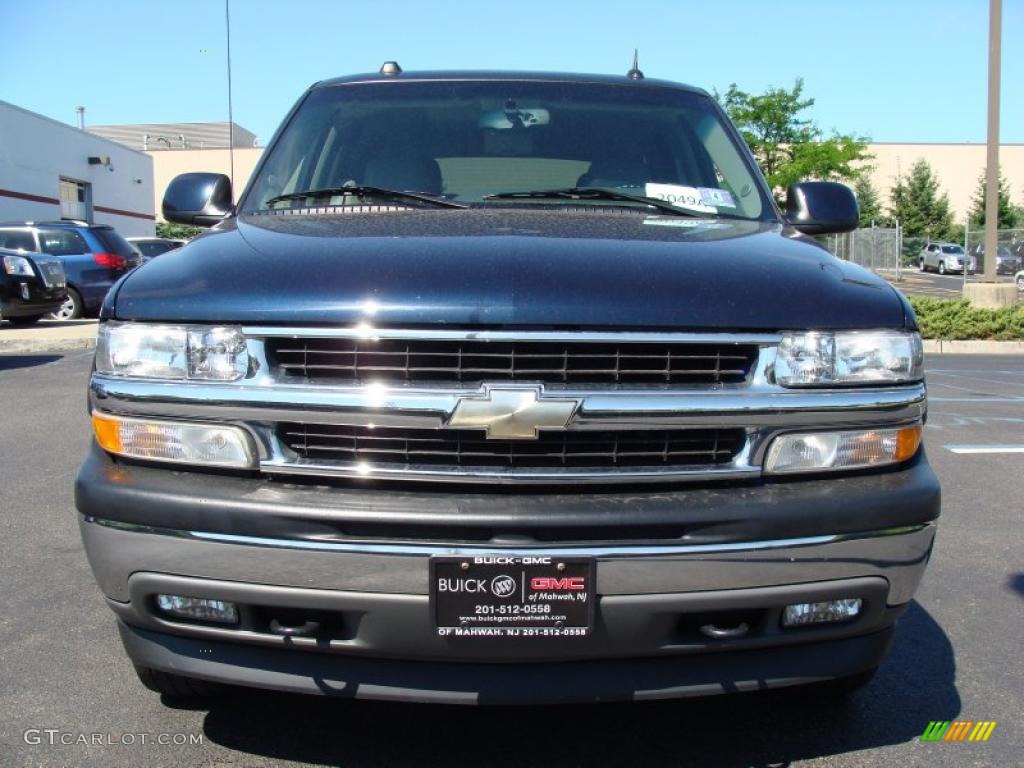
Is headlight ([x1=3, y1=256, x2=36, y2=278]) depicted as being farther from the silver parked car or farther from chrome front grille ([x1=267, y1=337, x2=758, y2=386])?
the silver parked car

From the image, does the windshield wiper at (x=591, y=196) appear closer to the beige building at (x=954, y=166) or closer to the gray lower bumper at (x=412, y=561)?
the gray lower bumper at (x=412, y=561)

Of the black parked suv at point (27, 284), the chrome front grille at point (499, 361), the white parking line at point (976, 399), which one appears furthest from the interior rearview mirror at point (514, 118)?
the black parked suv at point (27, 284)

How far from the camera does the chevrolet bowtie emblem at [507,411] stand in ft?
7.30

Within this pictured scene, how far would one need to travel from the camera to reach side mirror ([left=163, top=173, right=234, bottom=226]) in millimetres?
3723

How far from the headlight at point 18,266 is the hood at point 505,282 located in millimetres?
12587

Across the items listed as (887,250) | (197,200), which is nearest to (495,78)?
(197,200)

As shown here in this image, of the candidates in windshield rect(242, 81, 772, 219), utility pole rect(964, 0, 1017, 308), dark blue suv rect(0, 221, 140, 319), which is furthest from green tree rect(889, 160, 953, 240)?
windshield rect(242, 81, 772, 219)

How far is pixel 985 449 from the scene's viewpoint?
6.90 m

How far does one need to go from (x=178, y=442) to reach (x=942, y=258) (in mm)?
52915

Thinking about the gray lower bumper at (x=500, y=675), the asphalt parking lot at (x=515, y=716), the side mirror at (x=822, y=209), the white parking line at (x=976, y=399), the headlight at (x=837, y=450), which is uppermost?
the side mirror at (x=822, y=209)

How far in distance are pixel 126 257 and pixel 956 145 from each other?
6973cm

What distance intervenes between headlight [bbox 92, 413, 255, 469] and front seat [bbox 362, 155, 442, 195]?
1423 mm

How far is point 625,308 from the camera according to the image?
7.50 ft

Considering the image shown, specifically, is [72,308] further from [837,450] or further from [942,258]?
[942,258]
